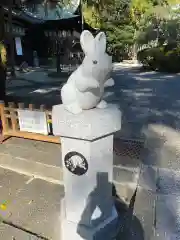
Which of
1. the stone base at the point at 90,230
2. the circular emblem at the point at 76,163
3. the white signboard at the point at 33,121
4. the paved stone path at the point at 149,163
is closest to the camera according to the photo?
the circular emblem at the point at 76,163

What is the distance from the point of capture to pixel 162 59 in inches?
589

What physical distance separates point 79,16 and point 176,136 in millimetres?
13278

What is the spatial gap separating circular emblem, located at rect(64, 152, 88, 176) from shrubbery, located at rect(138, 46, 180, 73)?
13788mm

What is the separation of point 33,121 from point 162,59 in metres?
12.5

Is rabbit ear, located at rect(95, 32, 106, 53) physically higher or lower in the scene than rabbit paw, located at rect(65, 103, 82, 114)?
higher

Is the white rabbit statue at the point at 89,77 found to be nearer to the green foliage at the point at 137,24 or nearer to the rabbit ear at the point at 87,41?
the rabbit ear at the point at 87,41

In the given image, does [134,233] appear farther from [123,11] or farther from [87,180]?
[123,11]

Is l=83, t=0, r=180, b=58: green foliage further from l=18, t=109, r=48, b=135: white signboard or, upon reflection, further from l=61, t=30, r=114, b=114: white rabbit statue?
l=61, t=30, r=114, b=114: white rabbit statue

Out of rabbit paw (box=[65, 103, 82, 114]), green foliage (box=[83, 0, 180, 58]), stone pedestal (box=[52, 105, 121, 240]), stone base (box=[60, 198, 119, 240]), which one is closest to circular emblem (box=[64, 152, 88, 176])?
stone pedestal (box=[52, 105, 121, 240])

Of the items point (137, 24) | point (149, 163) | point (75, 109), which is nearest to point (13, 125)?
point (149, 163)

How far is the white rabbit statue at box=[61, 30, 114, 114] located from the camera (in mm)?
1924

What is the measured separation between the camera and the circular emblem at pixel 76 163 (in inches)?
87.5

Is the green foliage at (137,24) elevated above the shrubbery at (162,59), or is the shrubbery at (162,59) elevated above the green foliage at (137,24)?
the green foliage at (137,24)

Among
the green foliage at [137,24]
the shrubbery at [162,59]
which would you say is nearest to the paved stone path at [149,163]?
the shrubbery at [162,59]
